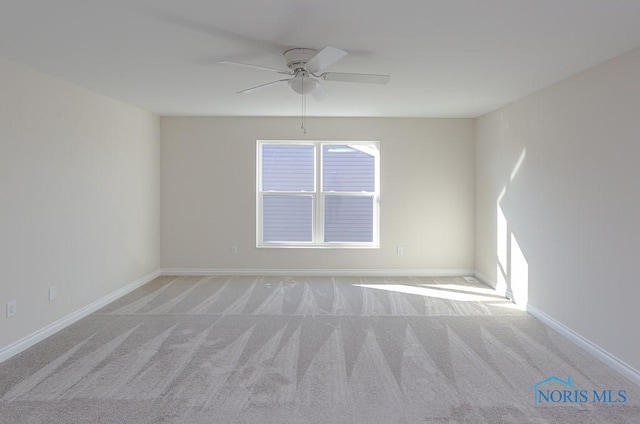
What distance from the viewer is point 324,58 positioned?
2844mm

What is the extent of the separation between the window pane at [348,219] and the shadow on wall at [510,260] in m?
1.81

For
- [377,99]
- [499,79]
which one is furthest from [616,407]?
[377,99]

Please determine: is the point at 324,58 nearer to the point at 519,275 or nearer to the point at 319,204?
the point at 519,275

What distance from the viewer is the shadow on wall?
183 inches

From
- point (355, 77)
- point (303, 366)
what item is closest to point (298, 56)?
point (355, 77)

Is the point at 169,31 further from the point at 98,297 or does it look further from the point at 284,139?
the point at 284,139

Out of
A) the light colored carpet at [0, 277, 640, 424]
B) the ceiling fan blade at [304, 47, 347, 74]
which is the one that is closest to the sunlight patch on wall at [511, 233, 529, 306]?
the light colored carpet at [0, 277, 640, 424]

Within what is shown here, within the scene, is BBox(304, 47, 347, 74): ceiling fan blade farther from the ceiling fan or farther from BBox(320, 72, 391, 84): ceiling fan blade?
BBox(320, 72, 391, 84): ceiling fan blade

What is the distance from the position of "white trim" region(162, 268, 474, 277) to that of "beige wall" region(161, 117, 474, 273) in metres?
0.04

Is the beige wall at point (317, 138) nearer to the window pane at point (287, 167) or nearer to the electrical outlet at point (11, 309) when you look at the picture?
the window pane at point (287, 167)

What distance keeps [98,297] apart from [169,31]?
10.3 feet

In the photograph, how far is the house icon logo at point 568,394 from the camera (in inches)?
104

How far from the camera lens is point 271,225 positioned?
20.9ft

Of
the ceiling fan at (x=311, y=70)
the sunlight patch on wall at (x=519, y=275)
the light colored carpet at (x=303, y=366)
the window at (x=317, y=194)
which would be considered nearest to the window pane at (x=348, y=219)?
the window at (x=317, y=194)
